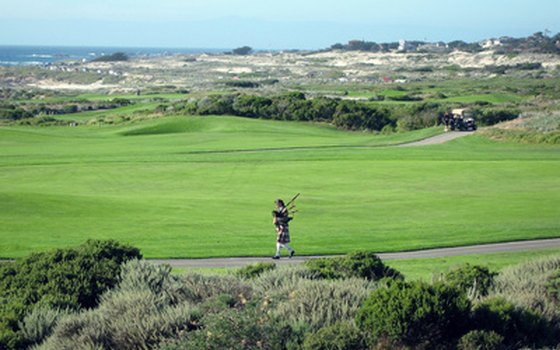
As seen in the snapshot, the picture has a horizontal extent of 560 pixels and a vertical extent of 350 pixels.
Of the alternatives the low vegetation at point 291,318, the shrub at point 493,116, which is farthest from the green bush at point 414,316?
the shrub at point 493,116

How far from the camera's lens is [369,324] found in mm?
9727

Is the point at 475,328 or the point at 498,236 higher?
the point at 475,328

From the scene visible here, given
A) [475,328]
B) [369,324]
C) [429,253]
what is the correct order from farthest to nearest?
[429,253] → [475,328] → [369,324]

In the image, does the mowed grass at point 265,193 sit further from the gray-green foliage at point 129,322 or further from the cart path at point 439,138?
the gray-green foliage at point 129,322

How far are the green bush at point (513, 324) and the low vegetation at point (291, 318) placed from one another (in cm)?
1

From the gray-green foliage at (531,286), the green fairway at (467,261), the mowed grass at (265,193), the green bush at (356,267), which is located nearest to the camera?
the gray-green foliage at (531,286)

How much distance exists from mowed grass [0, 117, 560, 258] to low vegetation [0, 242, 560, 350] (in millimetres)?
9523

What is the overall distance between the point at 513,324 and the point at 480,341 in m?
1.03

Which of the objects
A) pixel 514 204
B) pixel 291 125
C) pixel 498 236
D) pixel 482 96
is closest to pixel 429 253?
pixel 498 236

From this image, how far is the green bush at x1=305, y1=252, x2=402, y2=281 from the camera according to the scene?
15.3 meters

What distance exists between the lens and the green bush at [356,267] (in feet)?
50.1

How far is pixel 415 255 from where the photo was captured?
21.6m

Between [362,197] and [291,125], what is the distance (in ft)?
152

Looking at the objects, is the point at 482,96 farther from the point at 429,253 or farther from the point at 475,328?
the point at 475,328
